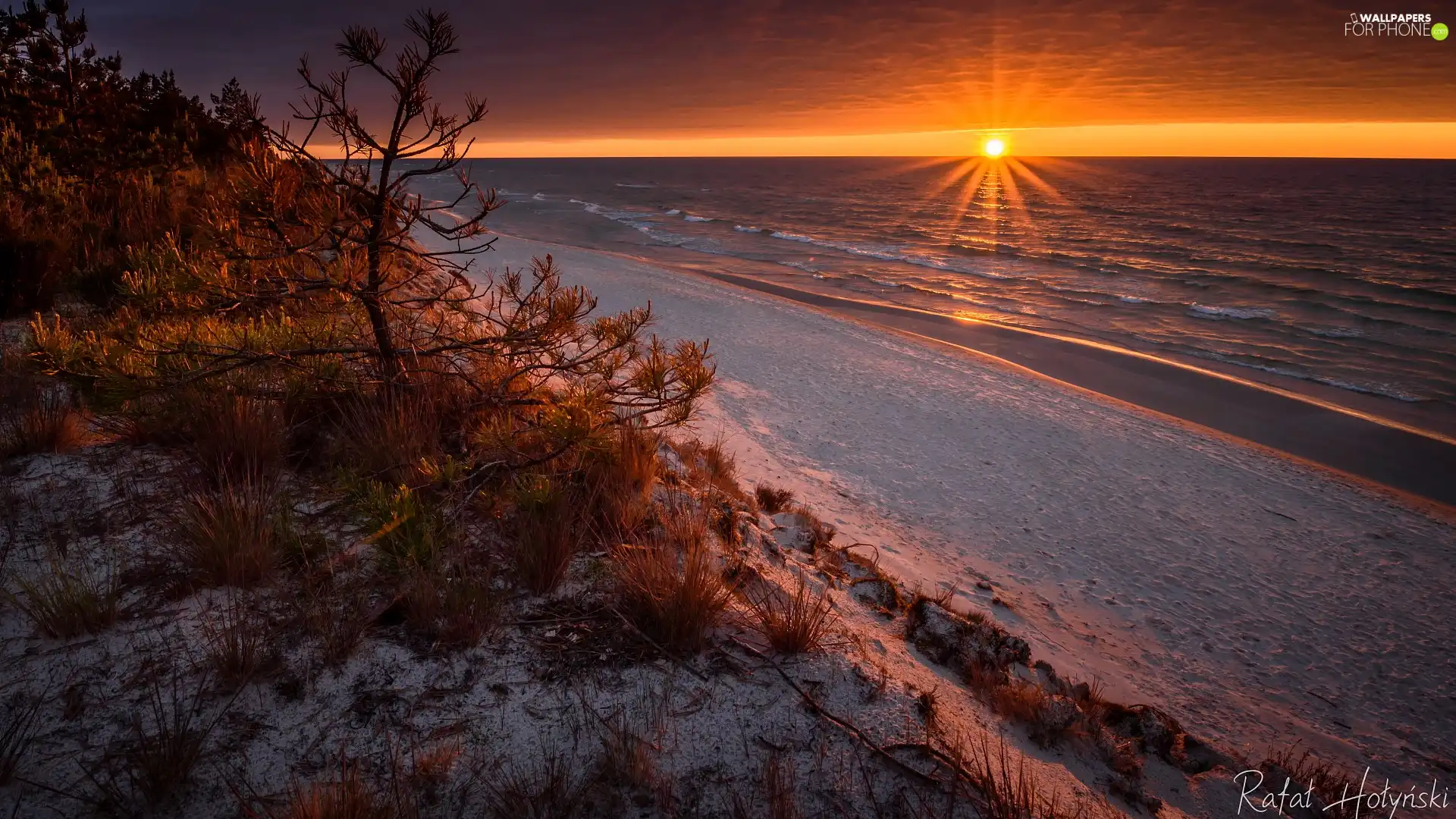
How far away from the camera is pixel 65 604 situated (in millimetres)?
2439

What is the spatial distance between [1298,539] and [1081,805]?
6339mm

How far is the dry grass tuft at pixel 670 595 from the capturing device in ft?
9.27

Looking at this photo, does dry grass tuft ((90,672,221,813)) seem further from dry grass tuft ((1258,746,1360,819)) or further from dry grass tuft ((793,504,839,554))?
dry grass tuft ((1258,746,1360,819))

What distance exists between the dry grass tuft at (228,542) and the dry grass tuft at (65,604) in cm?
28

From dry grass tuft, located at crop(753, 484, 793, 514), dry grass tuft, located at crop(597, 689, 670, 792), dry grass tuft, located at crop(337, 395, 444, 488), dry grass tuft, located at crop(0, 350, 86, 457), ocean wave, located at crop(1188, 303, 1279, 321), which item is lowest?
dry grass tuft, located at crop(753, 484, 793, 514)

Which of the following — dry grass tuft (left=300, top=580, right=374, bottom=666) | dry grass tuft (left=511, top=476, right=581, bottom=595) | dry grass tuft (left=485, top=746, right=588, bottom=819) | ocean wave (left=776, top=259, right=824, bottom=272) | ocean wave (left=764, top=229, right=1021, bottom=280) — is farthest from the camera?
ocean wave (left=764, top=229, right=1021, bottom=280)

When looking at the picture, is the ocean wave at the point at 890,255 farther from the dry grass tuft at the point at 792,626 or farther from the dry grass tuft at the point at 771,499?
the dry grass tuft at the point at 792,626

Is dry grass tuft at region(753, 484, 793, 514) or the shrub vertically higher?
the shrub

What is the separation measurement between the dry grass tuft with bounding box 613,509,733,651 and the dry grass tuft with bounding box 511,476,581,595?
28 centimetres

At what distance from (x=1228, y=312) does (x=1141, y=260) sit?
10227 millimetres

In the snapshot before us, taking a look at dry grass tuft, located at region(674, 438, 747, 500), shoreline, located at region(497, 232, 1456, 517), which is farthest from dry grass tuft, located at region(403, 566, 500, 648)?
shoreline, located at region(497, 232, 1456, 517)

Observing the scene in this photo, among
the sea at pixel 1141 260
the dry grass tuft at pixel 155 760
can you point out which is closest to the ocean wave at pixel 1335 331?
the sea at pixel 1141 260

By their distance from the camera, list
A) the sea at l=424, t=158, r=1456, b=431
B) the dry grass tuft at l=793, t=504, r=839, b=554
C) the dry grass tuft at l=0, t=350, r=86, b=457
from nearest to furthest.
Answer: the dry grass tuft at l=0, t=350, r=86, b=457 < the dry grass tuft at l=793, t=504, r=839, b=554 < the sea at l=424, t=158, r=1456, b=431

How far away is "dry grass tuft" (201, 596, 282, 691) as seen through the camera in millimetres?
2340
